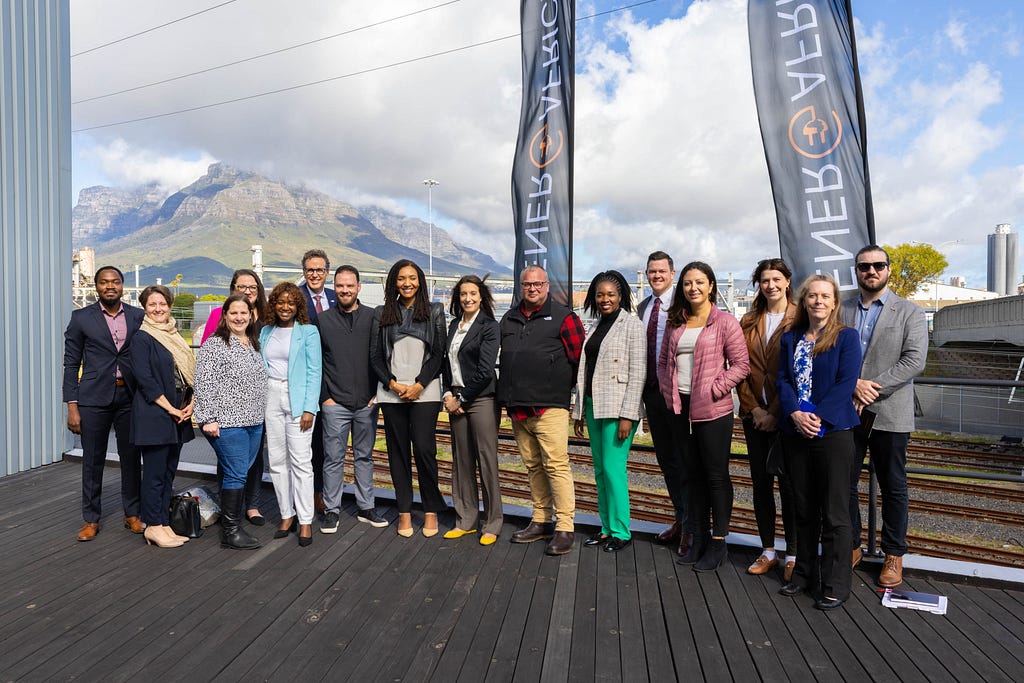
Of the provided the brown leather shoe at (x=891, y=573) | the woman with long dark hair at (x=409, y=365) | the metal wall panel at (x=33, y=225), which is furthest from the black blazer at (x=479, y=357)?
the metal wall panel at (x=33, y=225)

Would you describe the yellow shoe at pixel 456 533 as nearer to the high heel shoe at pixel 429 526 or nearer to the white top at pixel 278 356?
Answer: the high heel shoe at pixel 429 526

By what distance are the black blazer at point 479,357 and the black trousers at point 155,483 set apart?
195 centimetres

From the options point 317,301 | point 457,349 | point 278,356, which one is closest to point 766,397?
point 457,349

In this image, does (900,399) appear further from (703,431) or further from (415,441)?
(415,441)

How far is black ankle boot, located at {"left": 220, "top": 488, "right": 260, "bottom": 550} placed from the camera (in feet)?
12.4

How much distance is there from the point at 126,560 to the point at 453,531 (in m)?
1.95

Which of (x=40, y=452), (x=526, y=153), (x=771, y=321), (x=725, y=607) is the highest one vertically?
(x=526, y=153)

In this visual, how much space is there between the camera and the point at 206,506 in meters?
4.17

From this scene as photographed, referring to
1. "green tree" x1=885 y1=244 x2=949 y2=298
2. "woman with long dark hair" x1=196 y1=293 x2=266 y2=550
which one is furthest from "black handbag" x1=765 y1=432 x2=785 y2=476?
"green tree" x1=885 y1=244 x2=949 y2=298

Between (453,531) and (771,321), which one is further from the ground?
(771,321)

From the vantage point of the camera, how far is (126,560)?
3592 millimetres

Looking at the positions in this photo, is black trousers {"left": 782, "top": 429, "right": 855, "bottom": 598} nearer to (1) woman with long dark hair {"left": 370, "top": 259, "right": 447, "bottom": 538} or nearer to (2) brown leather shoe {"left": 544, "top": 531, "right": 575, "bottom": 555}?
(2) brown leather shoe {"left": 544, "top": 531, "right": 575, "bottom": 555}

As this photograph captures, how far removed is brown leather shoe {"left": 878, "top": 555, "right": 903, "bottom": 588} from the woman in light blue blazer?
3.32 metres

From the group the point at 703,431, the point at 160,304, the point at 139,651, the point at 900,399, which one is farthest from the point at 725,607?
the point at 160,304
